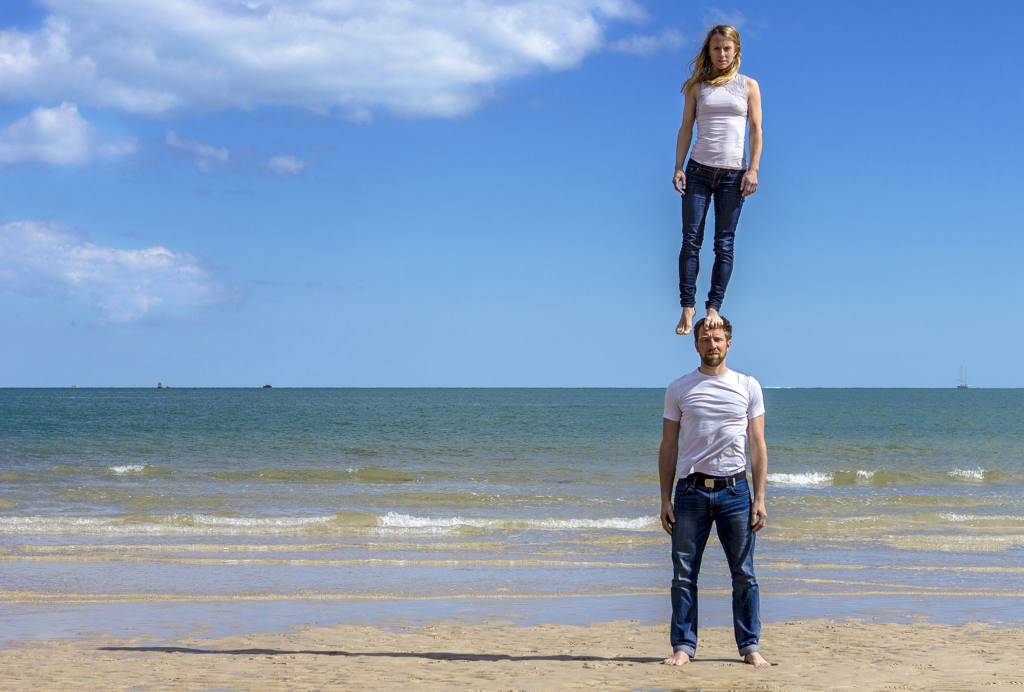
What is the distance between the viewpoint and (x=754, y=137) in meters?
5.50

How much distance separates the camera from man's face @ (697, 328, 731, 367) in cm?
619

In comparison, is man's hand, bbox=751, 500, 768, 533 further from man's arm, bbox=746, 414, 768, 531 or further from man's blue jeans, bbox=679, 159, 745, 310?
man's blue jeans, bbox=679, 159, 745, 310

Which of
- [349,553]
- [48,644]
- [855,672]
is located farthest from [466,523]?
[855,672]

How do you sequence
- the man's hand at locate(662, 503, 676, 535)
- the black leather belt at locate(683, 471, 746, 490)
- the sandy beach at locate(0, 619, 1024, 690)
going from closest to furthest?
the black leather belt at locate(683, 471, 746, 490) → the man's hand at locate(662, 503, 676, 535) → the sandy beach at locate(0, 619, 1024, 690)

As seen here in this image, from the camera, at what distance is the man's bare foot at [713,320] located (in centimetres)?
594

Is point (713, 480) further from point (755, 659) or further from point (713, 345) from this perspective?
point (755, 659)

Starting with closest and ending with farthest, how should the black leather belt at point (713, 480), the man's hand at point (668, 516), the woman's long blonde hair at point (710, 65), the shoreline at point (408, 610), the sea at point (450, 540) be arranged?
the woman's long blonde hair at point (710, 65), the black leather belt at point (713, 480), the man's hand at point (668, 516), the shoreline at point (408, 610), the sea at point (450, 540)

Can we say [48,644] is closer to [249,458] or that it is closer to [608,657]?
[608,657]

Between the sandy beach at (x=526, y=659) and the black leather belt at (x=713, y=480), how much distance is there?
133cm

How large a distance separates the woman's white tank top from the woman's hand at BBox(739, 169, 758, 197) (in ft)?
0.23

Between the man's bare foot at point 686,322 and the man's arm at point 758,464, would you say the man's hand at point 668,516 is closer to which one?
the man's arm at point 758,464

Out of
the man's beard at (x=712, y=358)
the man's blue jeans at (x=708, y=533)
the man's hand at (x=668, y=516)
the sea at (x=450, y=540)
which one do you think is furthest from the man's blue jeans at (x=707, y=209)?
the sea at (x=450, y=540)

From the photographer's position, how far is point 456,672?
285 inches

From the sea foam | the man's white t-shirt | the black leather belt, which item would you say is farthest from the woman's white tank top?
the sea foam
